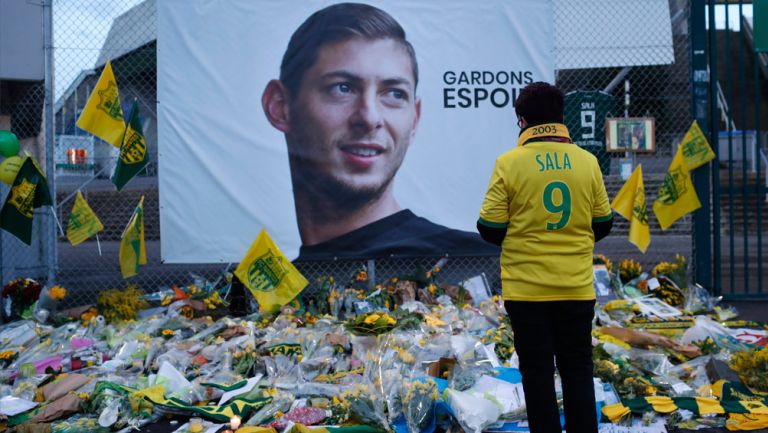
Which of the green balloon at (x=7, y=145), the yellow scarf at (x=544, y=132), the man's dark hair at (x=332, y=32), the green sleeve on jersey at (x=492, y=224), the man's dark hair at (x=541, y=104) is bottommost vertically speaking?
the green sleeve on jersey at (x=492, y=224)

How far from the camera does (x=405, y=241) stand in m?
7.29

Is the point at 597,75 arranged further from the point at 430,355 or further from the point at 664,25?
the point at 430,355

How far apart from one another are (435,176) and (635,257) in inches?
204

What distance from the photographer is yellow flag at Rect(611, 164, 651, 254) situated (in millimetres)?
7098

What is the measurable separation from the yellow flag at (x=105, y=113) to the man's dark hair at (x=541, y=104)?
4.31 m

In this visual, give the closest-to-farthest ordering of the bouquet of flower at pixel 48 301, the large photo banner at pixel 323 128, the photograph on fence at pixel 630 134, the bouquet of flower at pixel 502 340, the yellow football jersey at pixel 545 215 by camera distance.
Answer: the yellow football jersey at pixel 545 215 → the bouquet of flower at pixel 502 340 → the bouquet of flower at pixel 48 301 → the large photo banner at pixel 323 128 → the photograph on fence at pixel 630 134

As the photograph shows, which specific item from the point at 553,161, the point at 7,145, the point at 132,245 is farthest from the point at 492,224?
the point at 7,145

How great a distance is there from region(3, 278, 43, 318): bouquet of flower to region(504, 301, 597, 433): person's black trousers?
5142 millimetres

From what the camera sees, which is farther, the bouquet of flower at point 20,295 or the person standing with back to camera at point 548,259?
the bouquet of flower at point 20,295

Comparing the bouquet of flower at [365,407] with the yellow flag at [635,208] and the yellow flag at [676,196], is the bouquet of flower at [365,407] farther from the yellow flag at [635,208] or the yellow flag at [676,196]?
the yellow flag at [676,196]

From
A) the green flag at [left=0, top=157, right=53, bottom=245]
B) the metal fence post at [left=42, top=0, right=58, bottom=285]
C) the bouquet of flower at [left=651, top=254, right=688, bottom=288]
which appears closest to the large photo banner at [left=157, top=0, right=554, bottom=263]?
the metal fence post at [left=42, top=0, right=58, bottom=285]

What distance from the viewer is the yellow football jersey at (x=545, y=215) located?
10.8 feet

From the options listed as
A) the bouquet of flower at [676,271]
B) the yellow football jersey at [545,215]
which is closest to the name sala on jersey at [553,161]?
the yellow football jersey at [545,215]

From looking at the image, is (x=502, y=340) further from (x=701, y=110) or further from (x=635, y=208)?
(x=701, y=110)
